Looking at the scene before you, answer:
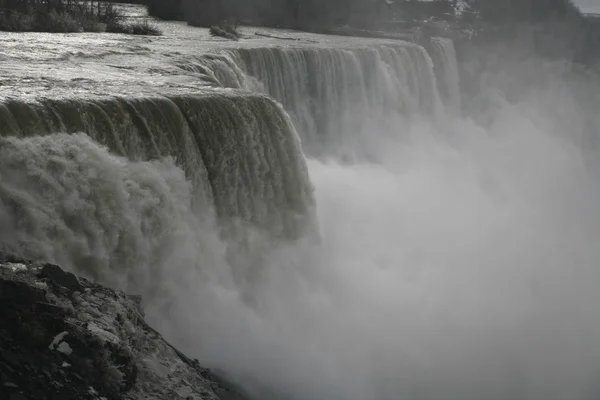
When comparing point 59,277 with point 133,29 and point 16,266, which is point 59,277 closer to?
point 16,266

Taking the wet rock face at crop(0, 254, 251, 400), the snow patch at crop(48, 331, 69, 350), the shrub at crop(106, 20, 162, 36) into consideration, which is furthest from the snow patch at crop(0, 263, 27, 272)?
the shrub at crop(106, 20, 162, 36)

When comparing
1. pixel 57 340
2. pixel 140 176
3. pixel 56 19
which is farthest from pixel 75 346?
pixel 56 19

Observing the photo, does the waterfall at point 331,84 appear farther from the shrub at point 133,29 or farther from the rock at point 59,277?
the rock at point 59,277

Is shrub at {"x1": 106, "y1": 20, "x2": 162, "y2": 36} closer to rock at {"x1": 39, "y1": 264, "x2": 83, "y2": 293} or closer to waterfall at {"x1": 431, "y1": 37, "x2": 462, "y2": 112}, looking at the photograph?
waterfall at {"x1": 431, "y1": 37, "x2": 462, "y2": 112}

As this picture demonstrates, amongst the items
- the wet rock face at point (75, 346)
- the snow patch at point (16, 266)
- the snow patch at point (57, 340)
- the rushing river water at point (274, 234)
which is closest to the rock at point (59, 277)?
the wet rock face at point (75, 346)

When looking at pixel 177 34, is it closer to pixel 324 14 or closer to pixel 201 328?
pixel 201 328

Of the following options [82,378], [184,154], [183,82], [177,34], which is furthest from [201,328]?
[177,34]
